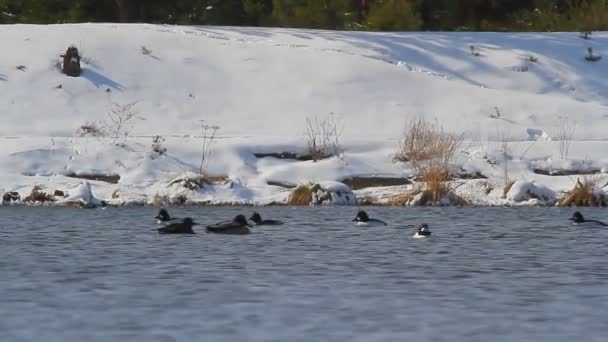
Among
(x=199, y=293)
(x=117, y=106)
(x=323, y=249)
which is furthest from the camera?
(x=117, y=106)

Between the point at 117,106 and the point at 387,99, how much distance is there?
20.3 feet

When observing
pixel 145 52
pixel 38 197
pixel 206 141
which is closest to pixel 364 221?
pixel 38 197

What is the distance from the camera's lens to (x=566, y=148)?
29.8 m

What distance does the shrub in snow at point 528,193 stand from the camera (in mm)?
26688

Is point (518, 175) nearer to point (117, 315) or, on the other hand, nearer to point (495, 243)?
point (495, 243)

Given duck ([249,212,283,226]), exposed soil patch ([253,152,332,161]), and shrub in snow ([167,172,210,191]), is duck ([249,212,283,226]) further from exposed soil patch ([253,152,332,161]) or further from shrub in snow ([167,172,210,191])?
exposed soil patch ([253,152,332,161])

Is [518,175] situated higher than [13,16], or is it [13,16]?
[13,16]

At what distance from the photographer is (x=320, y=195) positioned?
26969mm

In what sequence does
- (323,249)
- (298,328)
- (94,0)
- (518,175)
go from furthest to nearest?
(94,0)
(518,175)
(323,249)
(298,328)

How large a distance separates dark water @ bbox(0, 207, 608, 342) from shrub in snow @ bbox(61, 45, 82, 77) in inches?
492

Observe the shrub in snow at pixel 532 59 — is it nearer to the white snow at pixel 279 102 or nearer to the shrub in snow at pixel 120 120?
the white snow at pixel 279 102

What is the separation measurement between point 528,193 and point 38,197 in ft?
28.5

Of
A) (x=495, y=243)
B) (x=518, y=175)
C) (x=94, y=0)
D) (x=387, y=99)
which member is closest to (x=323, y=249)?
(x=495, y=243)

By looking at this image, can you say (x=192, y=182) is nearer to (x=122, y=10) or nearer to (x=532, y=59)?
(x=532, y=59)
